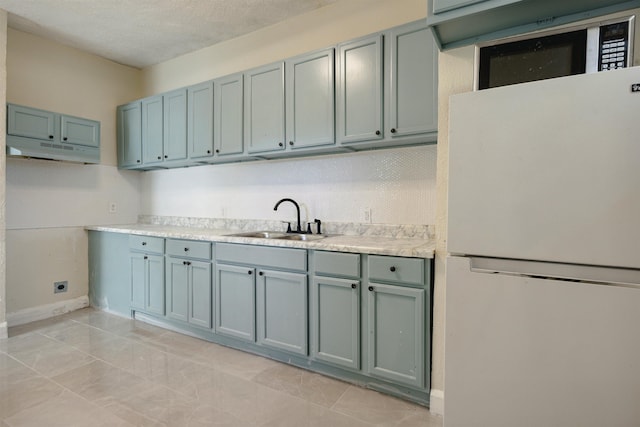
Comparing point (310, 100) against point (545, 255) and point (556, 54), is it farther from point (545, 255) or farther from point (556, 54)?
point (545, 255)

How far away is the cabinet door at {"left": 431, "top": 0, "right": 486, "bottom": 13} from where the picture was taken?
133cm

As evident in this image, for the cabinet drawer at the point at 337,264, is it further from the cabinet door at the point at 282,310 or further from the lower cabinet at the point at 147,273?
the lower cabinet at the point at 147,273

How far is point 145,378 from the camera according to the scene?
2221 mm

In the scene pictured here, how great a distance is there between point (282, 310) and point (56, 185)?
286 centimetres

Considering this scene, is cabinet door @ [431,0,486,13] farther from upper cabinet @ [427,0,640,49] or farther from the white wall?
the white wall

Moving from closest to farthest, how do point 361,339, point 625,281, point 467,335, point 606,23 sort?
1. point 625,281
2. point 606,23
3. point 467,335
4. point 361,339

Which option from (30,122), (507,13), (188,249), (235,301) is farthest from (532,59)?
(30,122)

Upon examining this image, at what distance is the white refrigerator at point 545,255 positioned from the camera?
1023mm

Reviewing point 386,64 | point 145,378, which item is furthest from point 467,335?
point 145,378

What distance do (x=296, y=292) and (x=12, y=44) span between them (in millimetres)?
3553

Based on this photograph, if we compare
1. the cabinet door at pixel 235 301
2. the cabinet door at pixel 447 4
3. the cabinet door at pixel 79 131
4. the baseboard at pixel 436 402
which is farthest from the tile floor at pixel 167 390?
the cabinet door at pixel 447 4

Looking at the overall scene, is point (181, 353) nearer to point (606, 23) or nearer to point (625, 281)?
point (625, 281)

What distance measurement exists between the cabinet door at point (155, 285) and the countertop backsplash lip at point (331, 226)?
65 cm

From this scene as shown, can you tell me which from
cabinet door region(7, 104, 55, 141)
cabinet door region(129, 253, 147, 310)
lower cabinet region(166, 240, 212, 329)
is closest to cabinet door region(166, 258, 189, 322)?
lower cabinet region(166, 240, 212, 329)
